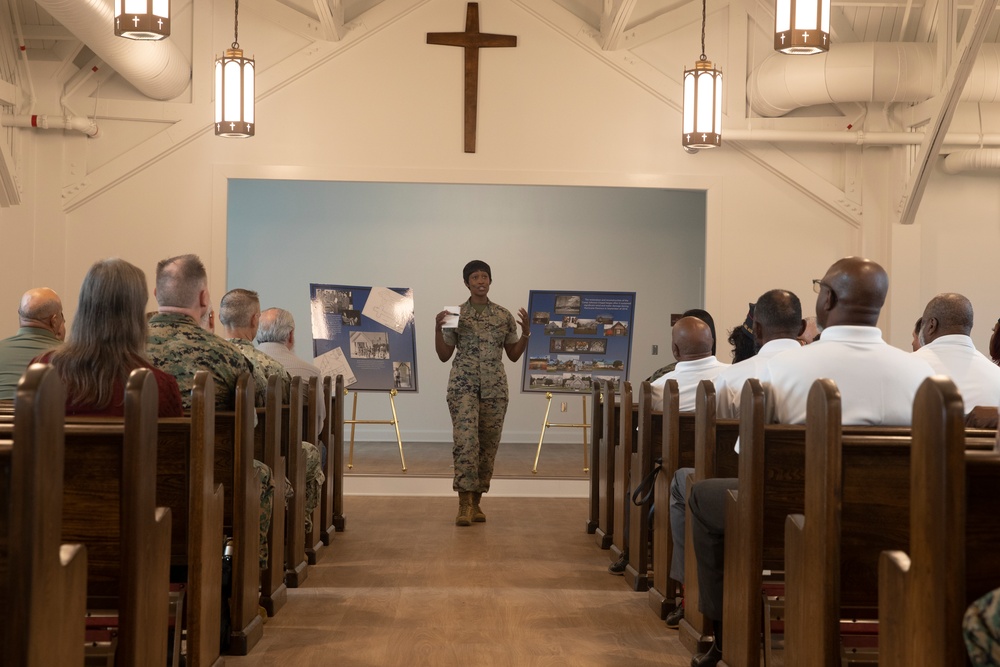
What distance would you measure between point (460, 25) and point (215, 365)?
17.7 ft

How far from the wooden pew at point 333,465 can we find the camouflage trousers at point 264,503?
1.62m

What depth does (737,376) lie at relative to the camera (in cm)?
369

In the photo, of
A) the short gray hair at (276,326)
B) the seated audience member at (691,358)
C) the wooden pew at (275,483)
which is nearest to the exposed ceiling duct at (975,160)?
the seated audience member at (691,358)

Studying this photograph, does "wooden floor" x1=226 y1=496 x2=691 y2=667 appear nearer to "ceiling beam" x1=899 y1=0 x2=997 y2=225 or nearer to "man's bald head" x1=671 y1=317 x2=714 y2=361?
"man's bald head" x1=671 y1=317 x2=714 y2=361

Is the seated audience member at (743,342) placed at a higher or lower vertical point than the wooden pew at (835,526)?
higher

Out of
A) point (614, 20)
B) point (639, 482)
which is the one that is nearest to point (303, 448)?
point (639, 482)

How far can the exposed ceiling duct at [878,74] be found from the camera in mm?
7395

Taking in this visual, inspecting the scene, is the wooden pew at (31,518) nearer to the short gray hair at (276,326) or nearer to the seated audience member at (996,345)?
the short gray hair at (276,326)

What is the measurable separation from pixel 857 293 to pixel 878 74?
16.7 feet

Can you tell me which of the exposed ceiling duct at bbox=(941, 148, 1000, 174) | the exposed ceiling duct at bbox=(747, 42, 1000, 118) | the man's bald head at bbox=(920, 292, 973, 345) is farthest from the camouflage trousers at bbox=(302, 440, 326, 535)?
the exposed ceiling duct at bbox=(941, 148, 1000, 174)

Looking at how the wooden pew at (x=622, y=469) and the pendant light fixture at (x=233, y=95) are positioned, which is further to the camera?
the pendant light fixture at (x=233, y=95)

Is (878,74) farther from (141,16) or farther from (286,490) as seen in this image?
(286,490)

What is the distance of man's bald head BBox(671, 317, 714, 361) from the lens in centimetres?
445

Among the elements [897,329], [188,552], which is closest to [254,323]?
[188,552]
